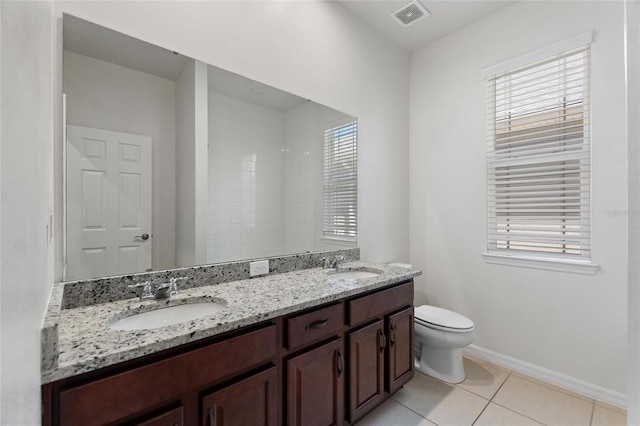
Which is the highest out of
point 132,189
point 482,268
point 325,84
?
point 325,84

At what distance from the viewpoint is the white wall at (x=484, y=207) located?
6.25ft

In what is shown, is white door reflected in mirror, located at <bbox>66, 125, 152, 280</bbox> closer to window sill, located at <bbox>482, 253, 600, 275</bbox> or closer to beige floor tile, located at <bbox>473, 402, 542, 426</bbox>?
beige floor tile, located at <bbox>473, 402, 542, 426</bbox>

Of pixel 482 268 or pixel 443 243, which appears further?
pixel 443 243

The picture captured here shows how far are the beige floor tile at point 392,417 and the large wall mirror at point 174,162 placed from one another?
1.15 m

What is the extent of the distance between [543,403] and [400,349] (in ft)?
3.40

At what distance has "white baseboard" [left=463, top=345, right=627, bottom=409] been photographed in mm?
1902

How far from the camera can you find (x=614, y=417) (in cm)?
179

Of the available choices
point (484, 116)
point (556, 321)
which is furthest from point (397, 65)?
point (556, 321)

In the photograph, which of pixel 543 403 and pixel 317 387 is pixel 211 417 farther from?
pixel 543 403

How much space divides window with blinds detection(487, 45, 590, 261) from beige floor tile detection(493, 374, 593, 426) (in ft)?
3.18

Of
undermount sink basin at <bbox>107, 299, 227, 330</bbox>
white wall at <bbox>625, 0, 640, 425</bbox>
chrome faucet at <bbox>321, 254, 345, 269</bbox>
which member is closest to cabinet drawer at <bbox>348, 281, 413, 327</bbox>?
chrome faucet at <bbox>321, 254, 345, 269</bbox>

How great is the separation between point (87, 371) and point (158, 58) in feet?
→ 4.63

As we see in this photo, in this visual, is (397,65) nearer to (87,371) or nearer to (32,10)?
(32,10)

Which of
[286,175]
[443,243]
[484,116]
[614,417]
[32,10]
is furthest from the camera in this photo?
[443,243]
